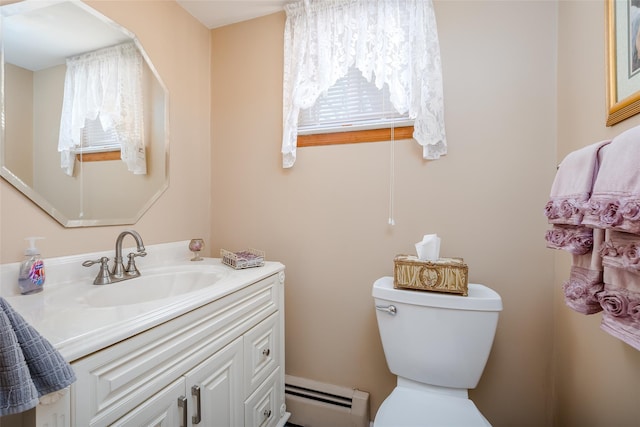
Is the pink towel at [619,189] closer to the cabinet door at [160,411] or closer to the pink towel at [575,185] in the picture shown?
the pink towel at [575,185]

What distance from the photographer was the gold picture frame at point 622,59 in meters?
0.70

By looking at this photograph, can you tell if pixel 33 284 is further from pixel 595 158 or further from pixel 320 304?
pixel 595 158

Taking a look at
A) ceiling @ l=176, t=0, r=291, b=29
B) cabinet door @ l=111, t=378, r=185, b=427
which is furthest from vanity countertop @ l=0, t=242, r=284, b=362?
ceiling @ l=176, t=0, r=291, b=29

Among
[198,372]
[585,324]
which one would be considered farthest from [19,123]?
[585,324]

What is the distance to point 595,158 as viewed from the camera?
0.67 meters

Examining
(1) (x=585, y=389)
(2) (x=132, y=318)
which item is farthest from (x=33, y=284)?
(1) (x=585, y=389)

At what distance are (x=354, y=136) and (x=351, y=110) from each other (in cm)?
14

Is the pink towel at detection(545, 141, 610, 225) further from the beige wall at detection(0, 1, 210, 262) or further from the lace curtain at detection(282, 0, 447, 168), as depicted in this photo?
the beige wall at detection(0, 1, 210, 262)

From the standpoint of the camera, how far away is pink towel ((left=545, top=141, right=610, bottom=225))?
67 cm

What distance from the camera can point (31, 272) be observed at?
848mm

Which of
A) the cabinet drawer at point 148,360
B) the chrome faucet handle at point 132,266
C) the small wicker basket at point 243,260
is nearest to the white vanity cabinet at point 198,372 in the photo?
the cabinet drawer at point 148,360

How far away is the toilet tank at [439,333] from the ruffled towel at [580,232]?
0.31m

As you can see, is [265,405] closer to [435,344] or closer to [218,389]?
[218,389]

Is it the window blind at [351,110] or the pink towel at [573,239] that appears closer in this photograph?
the pink towel at [573,239]
